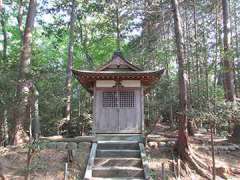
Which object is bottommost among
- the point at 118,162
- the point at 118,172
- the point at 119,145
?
the point at 118,172

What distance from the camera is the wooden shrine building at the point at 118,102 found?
1294cm

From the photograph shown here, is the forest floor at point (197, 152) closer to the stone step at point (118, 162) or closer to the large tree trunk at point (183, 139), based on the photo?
the large tree trunk at point (183, 139)

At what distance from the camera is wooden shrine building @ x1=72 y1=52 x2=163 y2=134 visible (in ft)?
42.4

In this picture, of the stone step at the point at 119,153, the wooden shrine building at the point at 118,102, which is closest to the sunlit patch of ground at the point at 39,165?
the stone step at the point at 119,153

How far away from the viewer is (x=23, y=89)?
9.92 meters

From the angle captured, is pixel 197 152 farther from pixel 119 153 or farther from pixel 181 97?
pixel 119 153

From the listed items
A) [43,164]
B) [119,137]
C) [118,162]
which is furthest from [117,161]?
[43,164]

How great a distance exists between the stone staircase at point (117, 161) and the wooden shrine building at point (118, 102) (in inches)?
47.3

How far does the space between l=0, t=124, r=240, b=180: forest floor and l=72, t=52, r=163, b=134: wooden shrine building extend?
1.58m

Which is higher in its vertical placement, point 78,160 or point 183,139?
point 183,139

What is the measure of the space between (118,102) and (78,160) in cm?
352

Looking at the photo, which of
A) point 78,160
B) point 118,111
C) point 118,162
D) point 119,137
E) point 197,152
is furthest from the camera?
point 118,111

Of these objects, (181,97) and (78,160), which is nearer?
(78,160)

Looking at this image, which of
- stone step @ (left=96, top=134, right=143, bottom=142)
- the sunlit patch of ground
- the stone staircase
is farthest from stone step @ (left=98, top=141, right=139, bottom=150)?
the sunlit patch of ground
